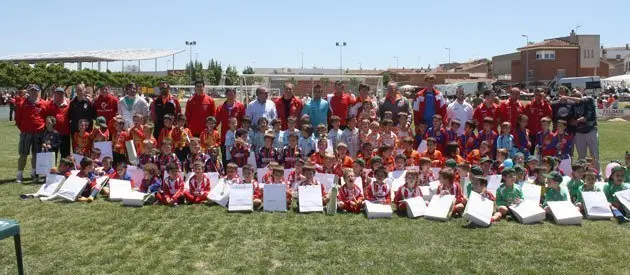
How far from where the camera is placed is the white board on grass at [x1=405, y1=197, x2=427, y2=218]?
8.02 m

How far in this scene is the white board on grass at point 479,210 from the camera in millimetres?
7467

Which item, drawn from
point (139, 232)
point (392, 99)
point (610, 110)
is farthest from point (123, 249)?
point (610, 110)

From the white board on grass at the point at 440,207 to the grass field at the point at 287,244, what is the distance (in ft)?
0.54

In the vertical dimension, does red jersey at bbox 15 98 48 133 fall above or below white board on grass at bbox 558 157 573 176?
above

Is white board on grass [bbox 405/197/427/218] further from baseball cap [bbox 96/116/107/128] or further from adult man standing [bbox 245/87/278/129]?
baseball cap [bbox 96/116/107/128]

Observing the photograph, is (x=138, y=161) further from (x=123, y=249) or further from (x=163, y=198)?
(x=123, y=249)

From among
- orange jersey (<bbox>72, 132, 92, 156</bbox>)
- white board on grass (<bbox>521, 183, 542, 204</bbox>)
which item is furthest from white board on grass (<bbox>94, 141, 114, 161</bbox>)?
white board on grass (<bbox>521, 183, 542, 204</bbox>)

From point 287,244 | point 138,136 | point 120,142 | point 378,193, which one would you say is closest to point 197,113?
point 138,136

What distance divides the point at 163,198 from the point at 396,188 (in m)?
3.77

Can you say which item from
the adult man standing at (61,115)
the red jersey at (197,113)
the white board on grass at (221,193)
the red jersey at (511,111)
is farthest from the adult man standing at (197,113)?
the red jersey at (511,111)

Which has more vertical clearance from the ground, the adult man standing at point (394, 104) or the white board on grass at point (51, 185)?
the adult man standing at point (394, 104)

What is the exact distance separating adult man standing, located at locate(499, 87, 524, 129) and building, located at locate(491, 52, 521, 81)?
85.6 metres

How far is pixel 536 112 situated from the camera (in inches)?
440

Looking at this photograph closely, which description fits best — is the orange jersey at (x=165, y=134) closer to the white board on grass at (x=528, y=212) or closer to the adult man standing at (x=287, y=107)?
the adult man standing at (x=287, y=107)
